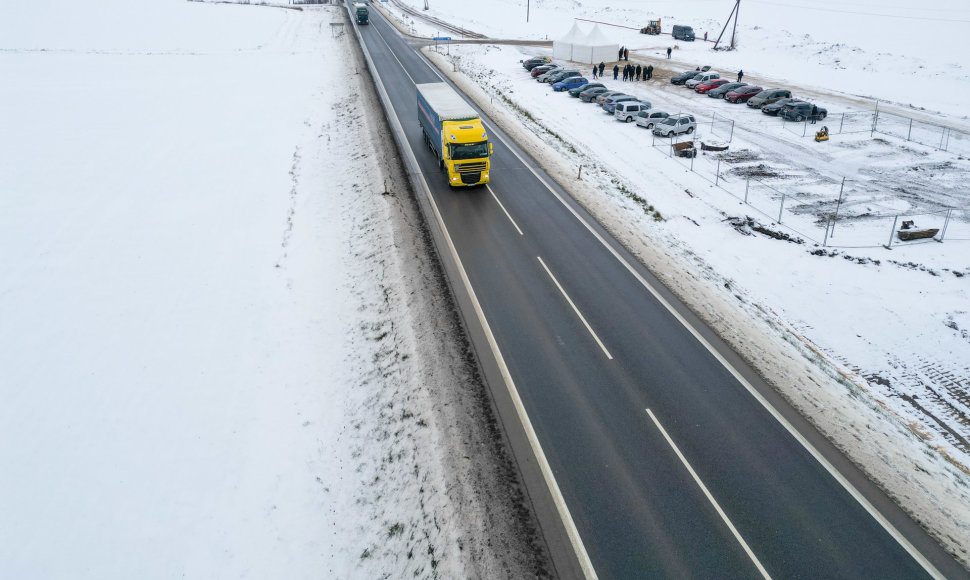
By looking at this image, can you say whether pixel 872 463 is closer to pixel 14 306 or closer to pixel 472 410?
pixel 472 410

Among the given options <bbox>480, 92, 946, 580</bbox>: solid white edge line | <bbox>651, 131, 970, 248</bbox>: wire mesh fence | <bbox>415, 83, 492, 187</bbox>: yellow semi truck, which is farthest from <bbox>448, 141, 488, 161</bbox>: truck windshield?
<bbox>651, 131, 970, 248</bbox>: wire mesh fence

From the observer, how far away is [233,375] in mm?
15484

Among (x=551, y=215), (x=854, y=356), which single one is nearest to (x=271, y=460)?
(x=551, y=215)

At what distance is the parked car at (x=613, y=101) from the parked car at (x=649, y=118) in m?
2.40

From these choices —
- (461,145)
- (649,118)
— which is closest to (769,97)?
(649,118)

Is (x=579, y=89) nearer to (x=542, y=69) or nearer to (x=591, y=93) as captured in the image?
(x=591, y=93)

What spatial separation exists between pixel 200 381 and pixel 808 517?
630 inches

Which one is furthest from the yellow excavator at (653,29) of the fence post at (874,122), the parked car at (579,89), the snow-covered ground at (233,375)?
the snow-covered ground at (233,375)

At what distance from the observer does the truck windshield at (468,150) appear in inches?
945

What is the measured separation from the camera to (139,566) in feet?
34.6

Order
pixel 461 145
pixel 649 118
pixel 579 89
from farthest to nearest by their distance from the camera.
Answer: pixel 579 89 < pixel 649 118 < pixel 461 145

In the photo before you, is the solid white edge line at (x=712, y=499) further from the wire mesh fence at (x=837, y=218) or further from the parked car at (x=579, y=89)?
the parked car at (x=579, y=89)

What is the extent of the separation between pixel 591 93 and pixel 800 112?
52.7ft

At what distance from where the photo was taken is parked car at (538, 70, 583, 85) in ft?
165
